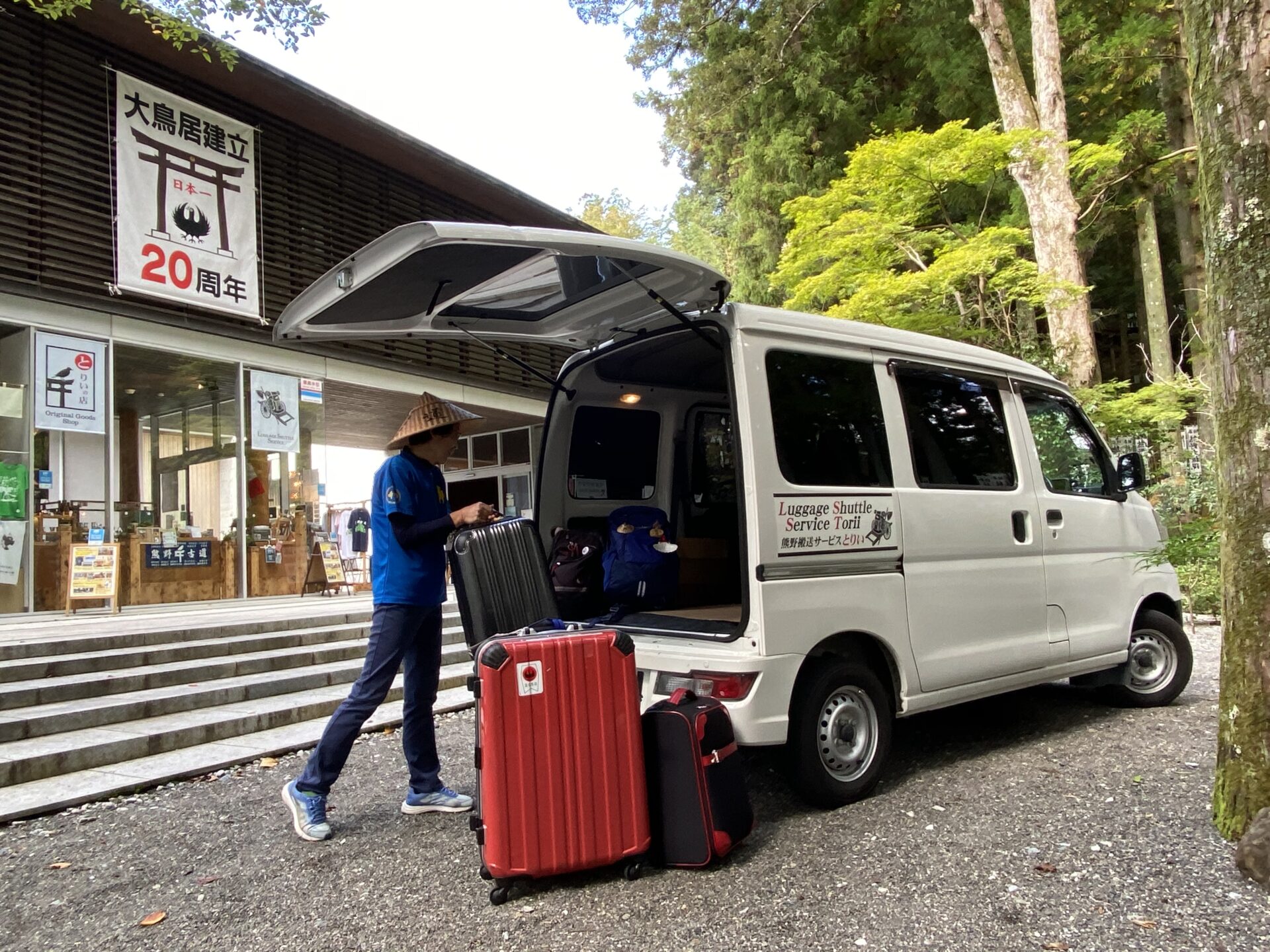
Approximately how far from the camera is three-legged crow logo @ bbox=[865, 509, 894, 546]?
3818 mm

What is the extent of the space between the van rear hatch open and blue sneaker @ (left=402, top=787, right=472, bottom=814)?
2157mm

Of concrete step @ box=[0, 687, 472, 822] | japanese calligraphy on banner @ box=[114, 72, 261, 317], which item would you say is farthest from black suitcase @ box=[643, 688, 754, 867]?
japanese calligraphy on banner @ box=[114, 72, 261, 317]

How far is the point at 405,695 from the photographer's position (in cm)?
383

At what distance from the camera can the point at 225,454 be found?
11.0 m

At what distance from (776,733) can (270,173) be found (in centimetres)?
1089

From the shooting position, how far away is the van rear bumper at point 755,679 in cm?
335

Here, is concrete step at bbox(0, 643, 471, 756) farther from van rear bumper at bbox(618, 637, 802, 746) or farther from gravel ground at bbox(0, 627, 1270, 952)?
van rear bumper at bbox(618, 637, 802, 746)

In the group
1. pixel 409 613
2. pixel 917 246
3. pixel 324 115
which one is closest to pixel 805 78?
pixel 917 246

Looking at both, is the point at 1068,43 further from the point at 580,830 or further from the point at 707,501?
the point at 580,830

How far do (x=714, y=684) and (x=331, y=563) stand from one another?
9.47 meters

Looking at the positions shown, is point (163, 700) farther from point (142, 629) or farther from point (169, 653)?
point (142, 629)

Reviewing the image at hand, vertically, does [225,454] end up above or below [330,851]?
above

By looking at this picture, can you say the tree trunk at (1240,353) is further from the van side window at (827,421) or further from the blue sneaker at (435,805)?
the blue sneaker at (435,805)

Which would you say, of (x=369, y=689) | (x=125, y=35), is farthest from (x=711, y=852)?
(x=125, y=35)
